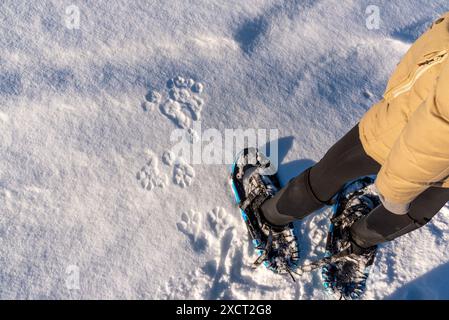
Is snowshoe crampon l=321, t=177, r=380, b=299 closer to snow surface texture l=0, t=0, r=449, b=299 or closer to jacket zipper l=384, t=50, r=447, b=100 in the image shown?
snow surface texture l=0, t=0, r=449, b=299

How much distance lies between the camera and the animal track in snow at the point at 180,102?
7.01 ft

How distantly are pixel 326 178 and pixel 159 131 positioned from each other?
3.47ft

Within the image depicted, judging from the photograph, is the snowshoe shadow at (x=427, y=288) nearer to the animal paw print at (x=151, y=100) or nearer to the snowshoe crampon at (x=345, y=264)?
the snowshoe crampon at (x=345, y=264)

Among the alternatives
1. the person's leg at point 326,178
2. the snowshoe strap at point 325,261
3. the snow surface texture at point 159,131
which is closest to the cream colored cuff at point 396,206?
the person's leg at point 326,178

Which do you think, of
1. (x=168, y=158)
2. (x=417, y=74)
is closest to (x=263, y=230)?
(x=168, y=158)

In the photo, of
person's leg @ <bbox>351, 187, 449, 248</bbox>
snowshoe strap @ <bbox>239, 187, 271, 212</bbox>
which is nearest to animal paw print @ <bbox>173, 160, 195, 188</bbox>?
snowshoe strap @ <bbox>239, 187, 271, 212</bbox>

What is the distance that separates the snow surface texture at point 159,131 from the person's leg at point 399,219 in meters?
0.45

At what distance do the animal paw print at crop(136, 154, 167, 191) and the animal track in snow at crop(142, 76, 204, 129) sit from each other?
10.4 inches

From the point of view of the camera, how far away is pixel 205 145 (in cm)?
212

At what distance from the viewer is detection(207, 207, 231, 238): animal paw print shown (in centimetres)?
198

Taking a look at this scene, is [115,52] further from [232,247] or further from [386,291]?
[386,291]

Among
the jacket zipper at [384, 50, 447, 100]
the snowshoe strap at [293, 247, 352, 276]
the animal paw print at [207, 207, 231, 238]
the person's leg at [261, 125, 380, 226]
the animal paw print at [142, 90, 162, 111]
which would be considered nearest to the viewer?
the jacket zipper at [384, 50, 447, 100]

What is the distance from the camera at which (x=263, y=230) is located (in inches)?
76.2
